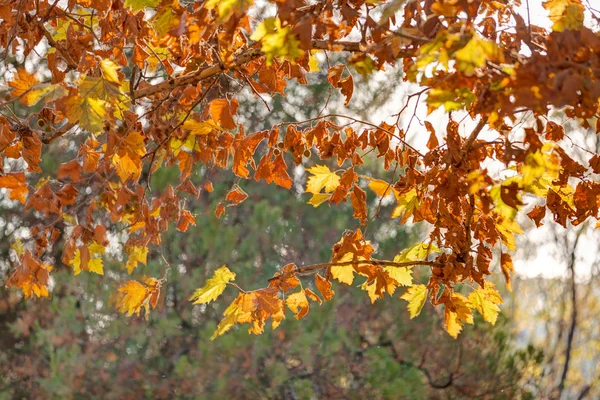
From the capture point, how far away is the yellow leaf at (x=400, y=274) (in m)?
1.77

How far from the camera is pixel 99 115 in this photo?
130 cm

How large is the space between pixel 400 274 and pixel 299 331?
272 centimetres

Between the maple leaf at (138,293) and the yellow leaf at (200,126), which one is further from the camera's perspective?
the maple leaf at (138,293)

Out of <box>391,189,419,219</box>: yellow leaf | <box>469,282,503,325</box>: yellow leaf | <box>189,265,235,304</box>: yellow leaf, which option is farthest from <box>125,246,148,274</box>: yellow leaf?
<box>469,282,503,325</box>: yellow leaf

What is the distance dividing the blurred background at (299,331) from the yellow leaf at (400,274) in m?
2.68

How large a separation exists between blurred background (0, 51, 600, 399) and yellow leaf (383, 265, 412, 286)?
2.68 m

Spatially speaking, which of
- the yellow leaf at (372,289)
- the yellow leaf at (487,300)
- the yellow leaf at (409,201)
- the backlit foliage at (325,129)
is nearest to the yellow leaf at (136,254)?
the backlit foliage at (325,129)

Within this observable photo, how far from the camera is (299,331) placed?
14.5ft

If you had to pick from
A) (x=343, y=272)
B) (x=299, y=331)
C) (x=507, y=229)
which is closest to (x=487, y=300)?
(x=507, y=229)

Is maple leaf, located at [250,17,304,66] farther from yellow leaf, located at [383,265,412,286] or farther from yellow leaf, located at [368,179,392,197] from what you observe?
yellow leaf, located at [383,265,412,286]

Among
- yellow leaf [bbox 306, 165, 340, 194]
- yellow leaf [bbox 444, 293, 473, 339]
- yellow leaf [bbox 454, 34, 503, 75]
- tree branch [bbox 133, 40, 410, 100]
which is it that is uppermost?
tree branch [bbox 133, 40, 410, 100]

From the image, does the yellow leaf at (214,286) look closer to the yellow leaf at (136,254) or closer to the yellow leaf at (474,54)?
the yellow leaf at (136,254)

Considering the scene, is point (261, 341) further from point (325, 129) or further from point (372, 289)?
point (325, 129)

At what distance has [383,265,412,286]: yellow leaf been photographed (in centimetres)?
177
